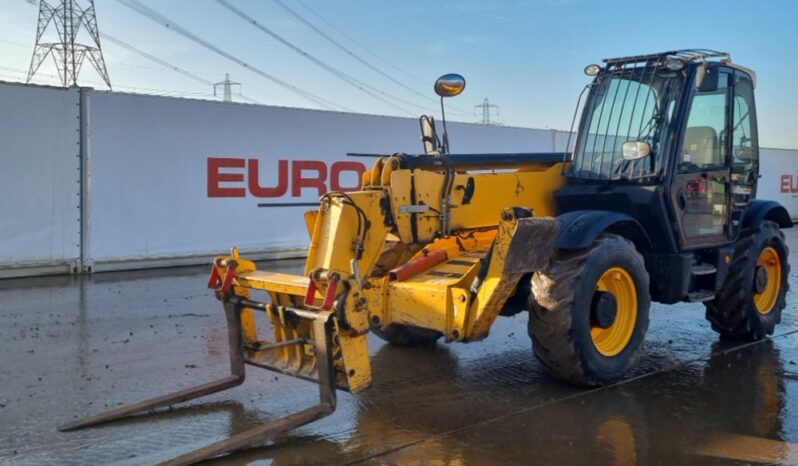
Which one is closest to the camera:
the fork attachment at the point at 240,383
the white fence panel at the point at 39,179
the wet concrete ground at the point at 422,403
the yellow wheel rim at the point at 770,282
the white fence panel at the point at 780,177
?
the fork attachment at the point at 240,383

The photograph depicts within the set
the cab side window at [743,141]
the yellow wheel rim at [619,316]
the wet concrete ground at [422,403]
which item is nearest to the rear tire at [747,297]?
the wet concrete ground at [422,403]

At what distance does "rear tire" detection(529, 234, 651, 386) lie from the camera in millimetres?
5023

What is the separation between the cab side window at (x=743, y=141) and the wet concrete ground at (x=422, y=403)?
1.43 metres

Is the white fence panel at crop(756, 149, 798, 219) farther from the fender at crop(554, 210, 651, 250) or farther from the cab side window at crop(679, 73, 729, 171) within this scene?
the fender at crop(554, 210, 651, 250)

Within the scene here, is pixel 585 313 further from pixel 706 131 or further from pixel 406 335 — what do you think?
pixel 706 131

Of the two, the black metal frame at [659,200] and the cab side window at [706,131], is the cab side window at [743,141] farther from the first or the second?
→ the black metal frame at [659,200]

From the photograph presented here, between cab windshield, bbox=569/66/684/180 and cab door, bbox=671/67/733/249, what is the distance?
0.18m

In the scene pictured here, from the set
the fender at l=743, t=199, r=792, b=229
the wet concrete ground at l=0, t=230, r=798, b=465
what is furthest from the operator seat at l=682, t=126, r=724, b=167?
the wet concrete ground at l=0, t=230, r=798, b=465

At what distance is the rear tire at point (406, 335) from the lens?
645 centimetres

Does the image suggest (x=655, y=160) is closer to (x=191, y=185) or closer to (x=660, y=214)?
(x=660, y=214)

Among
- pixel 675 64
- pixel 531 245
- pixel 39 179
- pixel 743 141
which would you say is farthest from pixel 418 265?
pixel 39 179

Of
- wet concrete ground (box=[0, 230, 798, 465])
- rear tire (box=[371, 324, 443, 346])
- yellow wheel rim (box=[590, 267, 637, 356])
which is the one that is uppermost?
yellow wheel rim (box=[590, 267, 637, 356])

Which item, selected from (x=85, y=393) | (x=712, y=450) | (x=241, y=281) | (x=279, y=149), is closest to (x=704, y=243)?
(x=712, y=450)

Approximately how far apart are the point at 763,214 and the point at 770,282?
742mm
